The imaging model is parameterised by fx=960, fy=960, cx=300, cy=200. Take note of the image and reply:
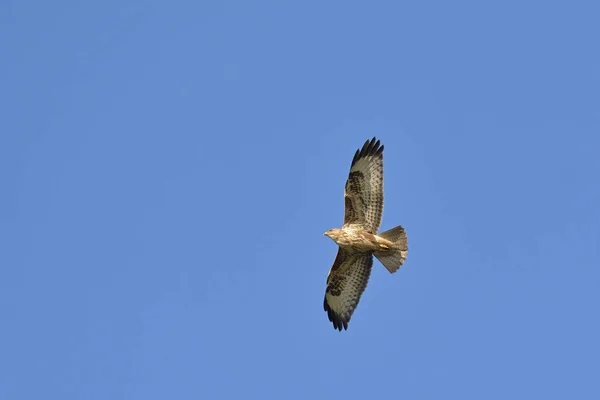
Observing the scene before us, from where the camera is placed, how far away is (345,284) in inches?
773

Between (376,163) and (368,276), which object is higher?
(376,163)

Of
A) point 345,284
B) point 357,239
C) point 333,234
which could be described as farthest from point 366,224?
point 345,284

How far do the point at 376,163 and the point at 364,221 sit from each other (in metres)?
1.16

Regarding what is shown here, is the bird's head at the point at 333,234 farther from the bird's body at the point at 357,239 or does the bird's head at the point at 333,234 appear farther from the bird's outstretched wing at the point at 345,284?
the bird's outstretched wing at the point at 345,284

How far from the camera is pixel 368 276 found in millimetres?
19422

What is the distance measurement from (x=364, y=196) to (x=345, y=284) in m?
2.10

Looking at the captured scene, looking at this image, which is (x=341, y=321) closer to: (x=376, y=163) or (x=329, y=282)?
(x=329, y=282)

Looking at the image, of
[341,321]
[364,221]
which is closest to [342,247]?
[364,221]

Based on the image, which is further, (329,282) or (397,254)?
(329,282)

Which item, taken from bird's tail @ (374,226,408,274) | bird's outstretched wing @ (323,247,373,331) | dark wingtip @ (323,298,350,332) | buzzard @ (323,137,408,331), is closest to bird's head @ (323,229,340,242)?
buzzard @ (323,137,408,331)

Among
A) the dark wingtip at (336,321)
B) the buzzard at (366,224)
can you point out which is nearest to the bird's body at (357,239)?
the buzzard at (366,224)

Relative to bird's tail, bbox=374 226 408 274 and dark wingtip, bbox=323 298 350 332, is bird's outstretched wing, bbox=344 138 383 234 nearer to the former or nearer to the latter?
bird's tail, bbox=374 226 408 274

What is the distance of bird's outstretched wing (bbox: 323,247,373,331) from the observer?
1919cm

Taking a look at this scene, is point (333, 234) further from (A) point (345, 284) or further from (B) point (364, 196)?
(A) point (345, 284)
